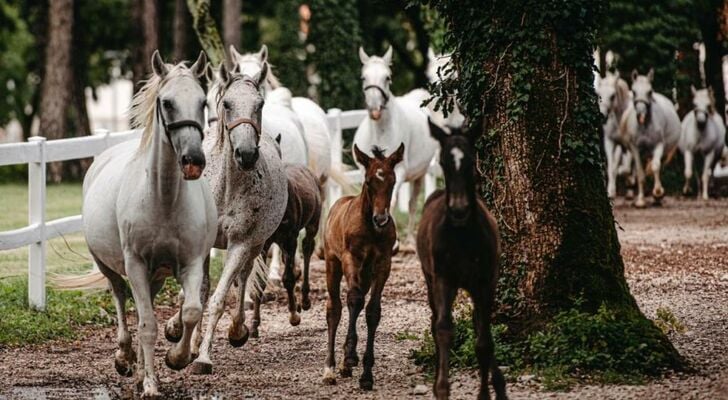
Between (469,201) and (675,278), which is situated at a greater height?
(469,201)

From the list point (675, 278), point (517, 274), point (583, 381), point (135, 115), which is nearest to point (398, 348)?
point (517, 274)

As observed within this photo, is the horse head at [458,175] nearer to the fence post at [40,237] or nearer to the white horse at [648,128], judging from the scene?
the fence post at [40,237]

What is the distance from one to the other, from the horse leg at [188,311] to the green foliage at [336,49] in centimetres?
1947

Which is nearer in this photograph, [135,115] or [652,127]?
[135,115]

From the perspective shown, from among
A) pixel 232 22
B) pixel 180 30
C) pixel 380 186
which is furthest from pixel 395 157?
pixel 180 30

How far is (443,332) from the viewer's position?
7652 mm

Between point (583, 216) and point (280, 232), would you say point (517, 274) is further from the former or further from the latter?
point (280, 232)

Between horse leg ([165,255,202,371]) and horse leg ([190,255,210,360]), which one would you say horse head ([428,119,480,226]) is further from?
horse leg ([190,255,210,360])

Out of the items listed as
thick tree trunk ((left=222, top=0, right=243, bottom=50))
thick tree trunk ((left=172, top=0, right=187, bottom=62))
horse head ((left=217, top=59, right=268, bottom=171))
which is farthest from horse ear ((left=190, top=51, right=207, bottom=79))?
thick tree trunk ((left=172, top=0, right=187, bottom=62))

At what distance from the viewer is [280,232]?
37.9ft

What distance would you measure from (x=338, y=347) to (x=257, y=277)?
1694mm

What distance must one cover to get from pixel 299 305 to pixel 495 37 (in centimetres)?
439

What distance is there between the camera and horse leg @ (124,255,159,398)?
8.35 metres

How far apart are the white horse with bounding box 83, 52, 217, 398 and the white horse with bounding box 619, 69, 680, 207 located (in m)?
15.8
